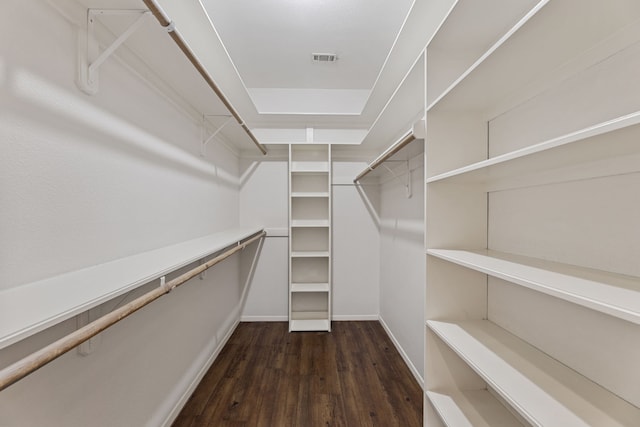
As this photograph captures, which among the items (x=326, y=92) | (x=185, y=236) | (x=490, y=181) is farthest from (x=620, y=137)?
(x=326, y=92)

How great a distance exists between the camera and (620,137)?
54 cm

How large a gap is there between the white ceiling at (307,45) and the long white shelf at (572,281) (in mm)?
1829

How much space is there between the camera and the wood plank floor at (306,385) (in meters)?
1.64

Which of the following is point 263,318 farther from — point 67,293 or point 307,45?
point 307,45

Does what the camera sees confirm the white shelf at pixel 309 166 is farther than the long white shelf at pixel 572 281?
Yes

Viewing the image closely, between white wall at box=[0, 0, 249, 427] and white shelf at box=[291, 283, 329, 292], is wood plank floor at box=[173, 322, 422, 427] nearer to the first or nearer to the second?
white wall at box=[0, 0, 249, 427]

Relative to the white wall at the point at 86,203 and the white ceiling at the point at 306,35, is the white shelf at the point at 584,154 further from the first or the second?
the white ceiling at the point at 306,35

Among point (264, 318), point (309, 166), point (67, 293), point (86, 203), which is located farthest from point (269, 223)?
point (67, 293)

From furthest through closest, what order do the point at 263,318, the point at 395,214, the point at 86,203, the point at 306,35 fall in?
the point at 263,318 < the point at 395,214 < the point at 306,35 < the point at 86,203

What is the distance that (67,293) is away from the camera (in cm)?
68

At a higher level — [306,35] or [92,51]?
[306,35]

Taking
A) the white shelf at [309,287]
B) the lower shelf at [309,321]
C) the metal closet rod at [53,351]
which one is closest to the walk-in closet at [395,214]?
the metal closet rod at [53,351]

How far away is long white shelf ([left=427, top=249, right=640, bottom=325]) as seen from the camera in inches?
20.5

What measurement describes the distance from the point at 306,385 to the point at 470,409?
1182 millimetres
